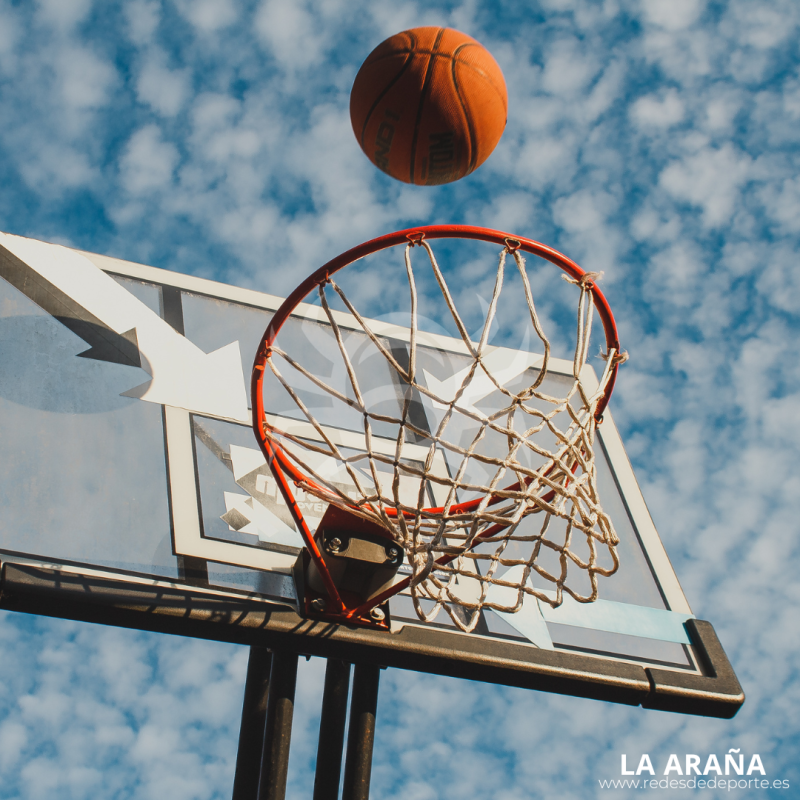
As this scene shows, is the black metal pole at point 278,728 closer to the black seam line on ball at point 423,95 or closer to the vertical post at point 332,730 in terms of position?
the vertical post at point 332,730

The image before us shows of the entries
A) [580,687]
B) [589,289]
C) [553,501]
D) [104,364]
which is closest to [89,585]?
[104,364]

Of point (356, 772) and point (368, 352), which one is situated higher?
point (368, 352)

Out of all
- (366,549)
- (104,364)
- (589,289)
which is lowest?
(366,549)

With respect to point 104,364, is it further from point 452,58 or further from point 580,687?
point 580,687

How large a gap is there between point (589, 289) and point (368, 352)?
854mm

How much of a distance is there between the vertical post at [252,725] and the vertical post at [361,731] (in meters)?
0.30

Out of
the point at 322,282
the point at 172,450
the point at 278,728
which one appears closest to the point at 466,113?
the point at 322,282

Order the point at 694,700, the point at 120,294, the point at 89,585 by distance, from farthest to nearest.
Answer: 1. the point at 120,294
2. the point at 694,700
3. the point at 89,585

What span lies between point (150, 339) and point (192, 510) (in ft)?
2.73

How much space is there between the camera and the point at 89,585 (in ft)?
7.50

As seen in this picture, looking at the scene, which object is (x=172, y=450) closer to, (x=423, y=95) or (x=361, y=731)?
(x=361, y=731)

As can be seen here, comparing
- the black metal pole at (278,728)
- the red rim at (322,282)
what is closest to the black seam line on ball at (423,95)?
the red rim at (322,282)

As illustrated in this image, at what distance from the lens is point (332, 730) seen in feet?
8.48

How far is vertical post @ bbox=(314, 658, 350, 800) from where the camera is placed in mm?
2523
